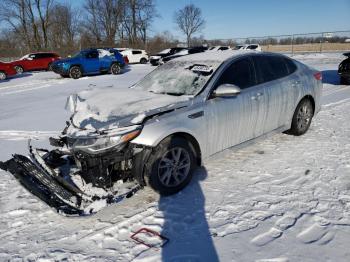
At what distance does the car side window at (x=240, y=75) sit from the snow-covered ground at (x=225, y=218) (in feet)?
4.02

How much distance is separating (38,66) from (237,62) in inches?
947

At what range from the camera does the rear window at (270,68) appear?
5075 millimetres

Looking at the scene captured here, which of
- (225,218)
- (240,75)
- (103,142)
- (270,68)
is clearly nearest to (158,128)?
(103,142)

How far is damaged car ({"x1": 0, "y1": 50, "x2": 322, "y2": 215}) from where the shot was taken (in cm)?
345

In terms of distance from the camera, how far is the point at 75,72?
18953mm

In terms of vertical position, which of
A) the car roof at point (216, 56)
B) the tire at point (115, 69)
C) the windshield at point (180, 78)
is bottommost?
the tire at point (115, 69)

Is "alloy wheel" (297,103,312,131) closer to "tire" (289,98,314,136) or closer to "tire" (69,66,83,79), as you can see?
"tire" (289,98,314,136)

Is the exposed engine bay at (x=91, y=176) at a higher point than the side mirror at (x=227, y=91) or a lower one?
lower

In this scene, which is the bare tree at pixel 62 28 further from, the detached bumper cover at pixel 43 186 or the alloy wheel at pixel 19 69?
the detached bumper cover at pixel 43 186

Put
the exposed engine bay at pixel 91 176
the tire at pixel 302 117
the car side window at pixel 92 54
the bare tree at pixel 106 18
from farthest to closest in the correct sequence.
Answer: the bare tree at pixel 106 18
the car side window at pixel 92 54
the tire at pixel 302 117
the exposed engine bay at pixel 91 176

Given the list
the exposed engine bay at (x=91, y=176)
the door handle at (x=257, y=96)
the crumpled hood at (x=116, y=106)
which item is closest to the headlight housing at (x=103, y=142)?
the exposed engine bay at (x=91, y=176)

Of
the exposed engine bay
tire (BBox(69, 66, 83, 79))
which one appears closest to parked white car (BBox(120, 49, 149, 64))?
tire (BBox(69, 66, 83, 79))

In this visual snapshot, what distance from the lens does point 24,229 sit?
3.46 metres

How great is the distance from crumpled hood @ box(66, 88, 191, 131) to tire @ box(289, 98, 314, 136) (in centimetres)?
261
